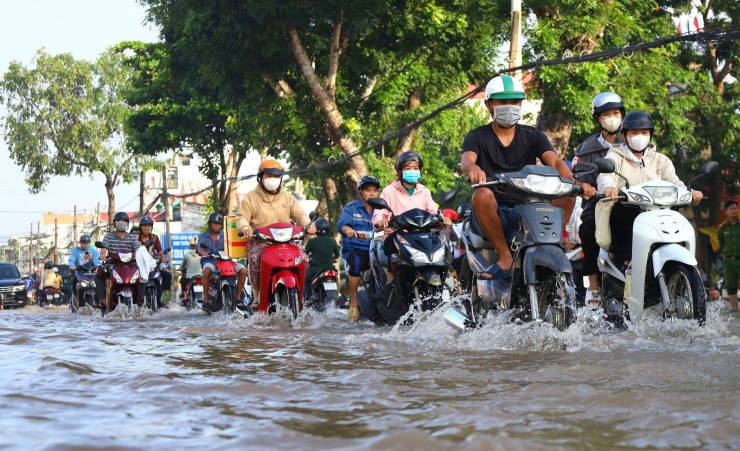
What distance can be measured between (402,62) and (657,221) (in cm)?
1676

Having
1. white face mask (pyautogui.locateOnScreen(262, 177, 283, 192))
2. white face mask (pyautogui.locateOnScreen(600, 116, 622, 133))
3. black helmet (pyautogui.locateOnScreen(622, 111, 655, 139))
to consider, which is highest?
white face mask (pyautogui.locateOnScreen(600, 116, 622, 133))

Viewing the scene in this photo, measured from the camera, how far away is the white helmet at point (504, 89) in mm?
6824

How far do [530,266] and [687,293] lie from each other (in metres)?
1.21

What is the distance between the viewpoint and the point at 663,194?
6984 mm

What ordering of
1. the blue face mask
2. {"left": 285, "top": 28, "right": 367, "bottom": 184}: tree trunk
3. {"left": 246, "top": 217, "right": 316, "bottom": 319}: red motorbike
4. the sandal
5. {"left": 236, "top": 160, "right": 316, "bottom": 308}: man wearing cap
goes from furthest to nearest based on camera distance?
{"left": 285, "top": 28, "right": 367, "bottom": 184}: tree trunk < the sandal < {"left": 236, "top": 160, "right": 316, "bottom": 308}: man wearing cap < {"left": 246, "top": 217, "right": 316, "bottom": 319}: red motorbike < the blue face mask

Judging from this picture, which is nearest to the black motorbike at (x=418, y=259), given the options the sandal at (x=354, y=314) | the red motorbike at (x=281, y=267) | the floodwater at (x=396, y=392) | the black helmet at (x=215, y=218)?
the red motorbike at (x=281, y=267)

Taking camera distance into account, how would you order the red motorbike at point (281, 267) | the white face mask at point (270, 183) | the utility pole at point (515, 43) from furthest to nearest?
the utility pole at point (515, 43) < the white face mask at point (270, 183) < the red motorbike at point (281, 267)

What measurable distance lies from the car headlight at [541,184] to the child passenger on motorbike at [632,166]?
1.27 meters

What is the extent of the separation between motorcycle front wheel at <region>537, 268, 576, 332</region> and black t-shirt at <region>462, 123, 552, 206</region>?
1.07 m

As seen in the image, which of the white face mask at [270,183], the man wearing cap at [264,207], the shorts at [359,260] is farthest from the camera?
the shorts at [359,260]

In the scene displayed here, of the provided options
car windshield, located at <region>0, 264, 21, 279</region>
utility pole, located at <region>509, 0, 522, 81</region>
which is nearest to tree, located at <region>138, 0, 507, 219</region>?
utility pole, located at <region>509, 0, 522, 81</region>

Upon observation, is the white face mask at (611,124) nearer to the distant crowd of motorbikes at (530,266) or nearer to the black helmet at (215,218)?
the distant crowd of motorbikes at (530,266)

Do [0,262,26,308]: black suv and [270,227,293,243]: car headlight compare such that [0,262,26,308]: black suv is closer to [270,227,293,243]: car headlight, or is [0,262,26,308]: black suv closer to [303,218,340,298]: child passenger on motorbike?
[303,218,340,298]: child passenger on motorbike

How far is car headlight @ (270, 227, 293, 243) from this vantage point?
998 centimetres
